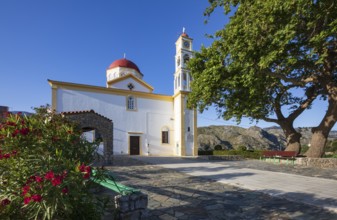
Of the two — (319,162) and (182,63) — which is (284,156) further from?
(182,63)

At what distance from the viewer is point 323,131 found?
49.5 feet

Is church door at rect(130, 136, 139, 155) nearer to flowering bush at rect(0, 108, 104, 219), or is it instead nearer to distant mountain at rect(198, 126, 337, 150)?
distant mountain at rect(198, 126, 337, 150)

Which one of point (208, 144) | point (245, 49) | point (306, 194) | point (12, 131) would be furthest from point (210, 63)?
point (208, 144)

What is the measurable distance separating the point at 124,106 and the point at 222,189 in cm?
1844

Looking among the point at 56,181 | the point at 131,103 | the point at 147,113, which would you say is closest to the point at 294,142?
the point at 147,113

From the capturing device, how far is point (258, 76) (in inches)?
466

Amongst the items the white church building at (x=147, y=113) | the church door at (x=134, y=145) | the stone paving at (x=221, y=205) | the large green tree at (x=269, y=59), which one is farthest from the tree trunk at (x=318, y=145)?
the church door at (x=134, y=145)

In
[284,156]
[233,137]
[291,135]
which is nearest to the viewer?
[284,156]

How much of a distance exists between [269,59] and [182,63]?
15.8 meters

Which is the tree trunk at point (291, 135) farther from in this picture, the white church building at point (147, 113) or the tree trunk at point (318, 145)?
the white church building at point (147, 113)

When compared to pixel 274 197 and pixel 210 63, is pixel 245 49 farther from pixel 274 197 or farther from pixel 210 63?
pixel 274 197

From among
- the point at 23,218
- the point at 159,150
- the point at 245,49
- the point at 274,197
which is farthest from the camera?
the point at 159,150

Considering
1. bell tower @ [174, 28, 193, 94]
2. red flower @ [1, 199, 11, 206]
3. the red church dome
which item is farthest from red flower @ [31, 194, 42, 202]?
the red church dome

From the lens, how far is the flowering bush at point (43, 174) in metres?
2.47
